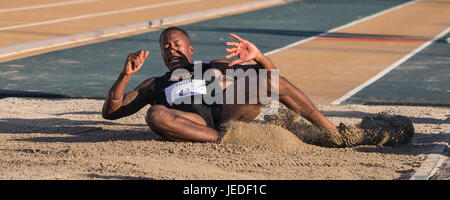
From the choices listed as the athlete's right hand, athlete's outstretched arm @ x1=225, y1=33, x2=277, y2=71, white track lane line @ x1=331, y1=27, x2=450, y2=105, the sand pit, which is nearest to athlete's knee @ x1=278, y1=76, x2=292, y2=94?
athlete's outstretched arm @ x1=225, y1=33, x2=277, y2=71

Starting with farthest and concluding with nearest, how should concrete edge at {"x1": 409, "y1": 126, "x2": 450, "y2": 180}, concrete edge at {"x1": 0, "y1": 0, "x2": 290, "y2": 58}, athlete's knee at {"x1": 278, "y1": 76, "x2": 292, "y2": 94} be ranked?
1. concrete edge at {"x1": 0, "y1": 0, "x2": 290, "y2": 58}
2. athlete's knee at {"x1": 278, "y1": 76, "x2": 292, "y2": 94}
3. concrete edge at {"x1": 409, "y1": 126, "x2": 450, "y2": 180}

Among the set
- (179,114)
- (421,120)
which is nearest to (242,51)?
(179,114)

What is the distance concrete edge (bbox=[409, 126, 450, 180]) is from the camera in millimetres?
5441

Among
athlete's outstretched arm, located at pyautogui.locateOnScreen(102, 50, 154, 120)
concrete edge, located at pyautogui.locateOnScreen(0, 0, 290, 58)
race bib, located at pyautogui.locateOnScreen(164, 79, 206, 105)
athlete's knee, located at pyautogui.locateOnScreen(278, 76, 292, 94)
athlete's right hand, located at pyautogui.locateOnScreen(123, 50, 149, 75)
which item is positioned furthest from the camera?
concrete edge, located at pyautogui.locateOnScreen(0, 0, 290, 58)

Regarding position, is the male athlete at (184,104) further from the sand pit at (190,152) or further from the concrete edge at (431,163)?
the concrete edge at (431,163)

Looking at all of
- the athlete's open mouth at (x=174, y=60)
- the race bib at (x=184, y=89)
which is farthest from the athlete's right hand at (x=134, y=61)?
the athlete's open mouth at (x=174, y=60)

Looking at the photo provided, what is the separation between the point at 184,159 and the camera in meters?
5.86

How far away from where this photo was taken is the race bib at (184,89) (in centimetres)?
641

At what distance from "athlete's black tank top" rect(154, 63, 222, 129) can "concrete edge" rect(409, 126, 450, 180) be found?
1.66 meters

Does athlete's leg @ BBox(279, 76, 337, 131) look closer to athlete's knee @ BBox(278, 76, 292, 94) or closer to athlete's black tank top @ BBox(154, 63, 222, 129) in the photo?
athlete's knee @ BBox(278, 76, 292, 94)

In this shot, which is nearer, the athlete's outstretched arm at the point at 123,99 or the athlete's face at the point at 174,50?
the athlete's outstretched arm at the point at 123,99

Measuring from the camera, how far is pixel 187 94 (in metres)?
6.43

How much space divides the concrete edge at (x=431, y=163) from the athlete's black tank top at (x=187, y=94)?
5.44ft

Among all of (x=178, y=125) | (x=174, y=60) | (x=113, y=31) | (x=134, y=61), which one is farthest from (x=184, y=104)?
(x=113, y=31)
